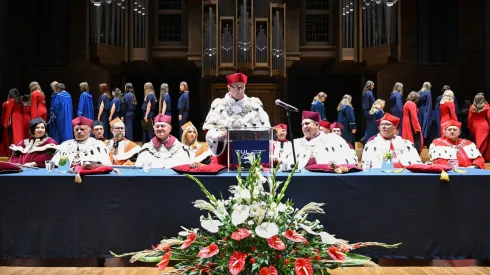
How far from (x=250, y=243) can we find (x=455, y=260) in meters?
2.81

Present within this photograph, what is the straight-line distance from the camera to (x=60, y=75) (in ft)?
46.5

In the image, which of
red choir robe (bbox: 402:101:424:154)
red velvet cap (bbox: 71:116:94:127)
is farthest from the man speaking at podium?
red choir robe (bbox: 402:101:424:154)

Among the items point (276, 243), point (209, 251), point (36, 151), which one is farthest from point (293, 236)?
point (36, 151)

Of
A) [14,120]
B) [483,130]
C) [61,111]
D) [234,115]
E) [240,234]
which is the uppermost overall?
[61,111]

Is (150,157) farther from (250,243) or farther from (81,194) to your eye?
(250,243)

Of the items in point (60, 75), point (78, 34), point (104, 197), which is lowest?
point (104, 197)

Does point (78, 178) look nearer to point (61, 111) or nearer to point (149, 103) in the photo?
point (149, 103)

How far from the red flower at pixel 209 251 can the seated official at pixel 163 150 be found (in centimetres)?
351

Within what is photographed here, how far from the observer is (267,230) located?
1927mm

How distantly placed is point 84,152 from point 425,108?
8.31 m

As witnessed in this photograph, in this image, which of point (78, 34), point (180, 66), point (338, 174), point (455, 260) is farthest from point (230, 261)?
point (78, 34)

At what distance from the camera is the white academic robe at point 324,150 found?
18.3ft

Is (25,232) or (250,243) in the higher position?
(250,243)

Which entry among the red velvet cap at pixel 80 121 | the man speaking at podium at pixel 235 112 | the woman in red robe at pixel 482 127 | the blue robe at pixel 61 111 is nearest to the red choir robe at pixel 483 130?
the woman in red robe at pixel 482 127
